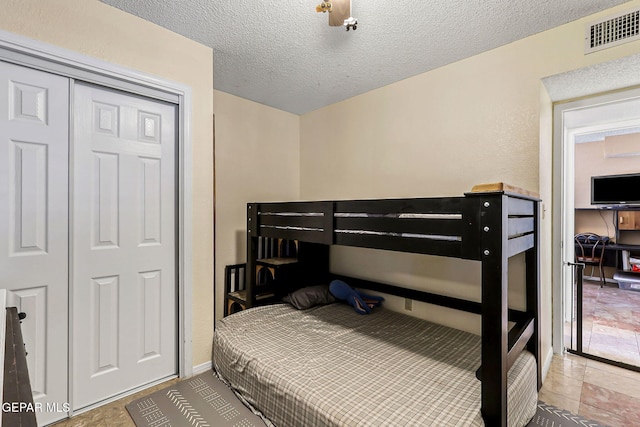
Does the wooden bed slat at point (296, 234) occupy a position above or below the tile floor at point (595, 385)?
above

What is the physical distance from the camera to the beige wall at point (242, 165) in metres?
2.96

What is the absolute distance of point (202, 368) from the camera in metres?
2.24

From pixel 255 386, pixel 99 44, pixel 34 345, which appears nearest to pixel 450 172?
→ pixel 255 386

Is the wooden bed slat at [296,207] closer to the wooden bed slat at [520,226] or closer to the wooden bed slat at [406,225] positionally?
the wooden bed slat at [406,225]

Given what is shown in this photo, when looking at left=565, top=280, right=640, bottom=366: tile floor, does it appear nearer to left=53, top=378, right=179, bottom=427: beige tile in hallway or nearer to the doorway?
the doorway

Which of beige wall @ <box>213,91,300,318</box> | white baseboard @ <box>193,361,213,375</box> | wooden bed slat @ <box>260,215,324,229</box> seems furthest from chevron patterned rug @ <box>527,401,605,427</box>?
beige wall @ <box>213,91,300,318</box>

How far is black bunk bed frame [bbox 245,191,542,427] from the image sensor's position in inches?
51.9

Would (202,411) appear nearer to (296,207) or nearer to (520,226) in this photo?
(296,207)

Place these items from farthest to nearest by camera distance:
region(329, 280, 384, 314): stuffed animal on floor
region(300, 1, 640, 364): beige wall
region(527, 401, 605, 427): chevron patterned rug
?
1. region(329, 280, 384, 314): stuffed animal on floor
2. region(300, 1, 640, 364): beige wall
3. region(527, 401, 605, 427): chevron patterned rug

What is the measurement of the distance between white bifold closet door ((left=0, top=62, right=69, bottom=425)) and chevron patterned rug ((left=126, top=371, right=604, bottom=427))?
1.52ft

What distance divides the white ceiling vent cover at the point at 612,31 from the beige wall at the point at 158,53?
252 centimetres

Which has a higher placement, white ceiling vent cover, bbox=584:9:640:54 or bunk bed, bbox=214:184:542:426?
white ceiling vent cover, bbox=584:9:640:54

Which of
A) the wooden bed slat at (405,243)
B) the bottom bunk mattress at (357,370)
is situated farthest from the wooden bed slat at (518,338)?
the wooden bed slat at (405,243)

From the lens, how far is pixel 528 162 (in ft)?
6.77
